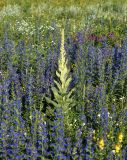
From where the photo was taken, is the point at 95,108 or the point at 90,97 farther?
the point at 90,97

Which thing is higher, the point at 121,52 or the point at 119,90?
the point at 121,52

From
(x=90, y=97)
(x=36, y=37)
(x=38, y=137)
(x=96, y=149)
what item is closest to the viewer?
(x=96, y=149)

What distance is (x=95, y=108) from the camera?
5.43 metres

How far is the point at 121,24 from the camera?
11.3 metres

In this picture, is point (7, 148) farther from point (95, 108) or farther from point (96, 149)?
point (95, 108)

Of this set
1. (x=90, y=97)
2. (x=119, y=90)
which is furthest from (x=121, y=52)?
(x=90, y=97)

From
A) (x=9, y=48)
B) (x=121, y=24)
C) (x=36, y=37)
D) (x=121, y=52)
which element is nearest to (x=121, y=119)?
(x=121, y=52)

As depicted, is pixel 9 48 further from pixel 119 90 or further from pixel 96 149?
pixel 96 149

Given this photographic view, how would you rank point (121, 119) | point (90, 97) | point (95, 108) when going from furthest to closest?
point (90, 97), point (95, 108), point (121, 119)

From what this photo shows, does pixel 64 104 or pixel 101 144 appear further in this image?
pixel 64 104

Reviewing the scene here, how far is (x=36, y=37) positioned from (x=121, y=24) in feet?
9.93

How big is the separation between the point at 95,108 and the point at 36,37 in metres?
4.56

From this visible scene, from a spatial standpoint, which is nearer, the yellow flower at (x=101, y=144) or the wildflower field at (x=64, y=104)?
the yellow flower at (x=101, y=144)

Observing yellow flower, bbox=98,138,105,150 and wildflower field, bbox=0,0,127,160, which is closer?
yellow flower, bbox=98,138,105,150
